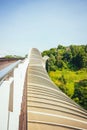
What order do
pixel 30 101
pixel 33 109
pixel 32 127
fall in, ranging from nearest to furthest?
1. pixel 32 127
2. pixel 33 109
3. pixel 30 101

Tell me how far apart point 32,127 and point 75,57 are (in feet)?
217

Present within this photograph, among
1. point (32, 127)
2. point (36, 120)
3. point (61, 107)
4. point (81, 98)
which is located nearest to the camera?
point (32, 127)

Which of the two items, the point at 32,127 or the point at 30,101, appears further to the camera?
the point at 30,101

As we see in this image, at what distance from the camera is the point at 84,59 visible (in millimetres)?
66500

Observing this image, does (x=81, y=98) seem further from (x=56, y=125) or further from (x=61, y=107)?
(x=56, y=125)

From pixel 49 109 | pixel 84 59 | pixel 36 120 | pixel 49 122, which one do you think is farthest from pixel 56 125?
pixel 84 59

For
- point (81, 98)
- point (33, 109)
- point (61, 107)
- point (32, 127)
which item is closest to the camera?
point (32, 127)

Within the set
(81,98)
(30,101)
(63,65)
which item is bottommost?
(81,98)

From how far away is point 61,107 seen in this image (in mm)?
8141

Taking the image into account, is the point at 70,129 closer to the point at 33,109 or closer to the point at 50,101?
the point at 33,109

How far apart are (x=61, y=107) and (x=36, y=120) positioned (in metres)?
2.33

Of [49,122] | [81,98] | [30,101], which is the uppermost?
[30,101]

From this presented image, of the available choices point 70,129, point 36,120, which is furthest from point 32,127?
point 70,129

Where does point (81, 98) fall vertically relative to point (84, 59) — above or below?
below
